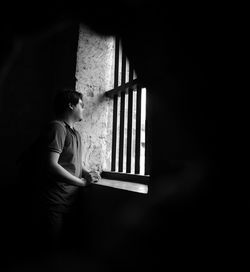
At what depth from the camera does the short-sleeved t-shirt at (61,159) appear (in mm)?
1536

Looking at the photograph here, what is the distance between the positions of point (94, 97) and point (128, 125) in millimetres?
527

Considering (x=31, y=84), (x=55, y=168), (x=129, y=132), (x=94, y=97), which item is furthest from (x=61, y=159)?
(x=31, y=84)

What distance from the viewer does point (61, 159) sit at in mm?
1669

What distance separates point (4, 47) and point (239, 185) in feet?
8.48

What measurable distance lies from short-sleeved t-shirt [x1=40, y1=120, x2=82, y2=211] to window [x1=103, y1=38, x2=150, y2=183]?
1.59 ft

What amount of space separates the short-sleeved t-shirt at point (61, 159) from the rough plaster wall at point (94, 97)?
1.85ft

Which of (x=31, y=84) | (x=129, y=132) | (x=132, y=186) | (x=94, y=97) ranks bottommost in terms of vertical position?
A: (x=132, y=186)

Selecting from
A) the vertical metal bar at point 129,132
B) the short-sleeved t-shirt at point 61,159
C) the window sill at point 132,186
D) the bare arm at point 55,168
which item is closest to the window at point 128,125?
the vertical metal bar at point 129,132

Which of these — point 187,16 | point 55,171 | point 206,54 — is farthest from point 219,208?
point 55,171

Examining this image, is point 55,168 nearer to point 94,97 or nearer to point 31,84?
point 94,97

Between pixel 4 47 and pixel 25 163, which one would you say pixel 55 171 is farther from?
pixel 4 47

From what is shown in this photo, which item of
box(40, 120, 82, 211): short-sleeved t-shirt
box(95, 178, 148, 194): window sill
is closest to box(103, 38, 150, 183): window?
box(95, 178, 148, 194): window sill

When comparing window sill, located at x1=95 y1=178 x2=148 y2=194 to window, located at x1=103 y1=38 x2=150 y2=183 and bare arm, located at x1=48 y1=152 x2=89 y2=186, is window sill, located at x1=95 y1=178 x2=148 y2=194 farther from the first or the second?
bare arm, located at x1=48 y1=152 x2=89 y2=186

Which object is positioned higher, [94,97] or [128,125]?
[94,97]
